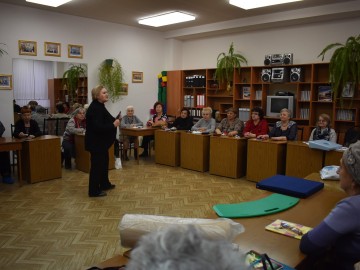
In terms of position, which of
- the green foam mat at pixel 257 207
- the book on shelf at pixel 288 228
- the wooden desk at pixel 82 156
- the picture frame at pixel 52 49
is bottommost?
the wooden desk at pixel 82 156

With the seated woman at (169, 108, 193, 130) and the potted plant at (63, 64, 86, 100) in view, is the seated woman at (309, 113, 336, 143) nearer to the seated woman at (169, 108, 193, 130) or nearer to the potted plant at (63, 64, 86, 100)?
the seated woman at (169, 108, 193, 130)

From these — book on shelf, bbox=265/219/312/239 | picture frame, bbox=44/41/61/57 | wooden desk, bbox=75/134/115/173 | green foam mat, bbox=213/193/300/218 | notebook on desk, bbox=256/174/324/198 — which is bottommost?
wooden desk, bbox=75/134/115/173

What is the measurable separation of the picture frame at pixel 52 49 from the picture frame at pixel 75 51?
256 millimetres

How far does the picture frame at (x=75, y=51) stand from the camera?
7.12m

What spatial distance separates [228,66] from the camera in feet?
24.8

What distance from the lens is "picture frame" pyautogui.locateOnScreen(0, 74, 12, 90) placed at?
613 cm

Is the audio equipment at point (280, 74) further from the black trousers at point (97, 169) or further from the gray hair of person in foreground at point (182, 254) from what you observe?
the gray hair of person in foreground at point (182, 254)

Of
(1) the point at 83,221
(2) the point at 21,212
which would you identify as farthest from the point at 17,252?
(2) the point at 21,212

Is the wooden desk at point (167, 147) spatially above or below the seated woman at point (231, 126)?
below

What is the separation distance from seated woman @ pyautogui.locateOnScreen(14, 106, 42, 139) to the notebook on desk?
4157mm

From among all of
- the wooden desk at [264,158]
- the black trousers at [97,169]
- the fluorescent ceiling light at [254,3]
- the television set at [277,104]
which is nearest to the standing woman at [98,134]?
the black trousers at [97,169]

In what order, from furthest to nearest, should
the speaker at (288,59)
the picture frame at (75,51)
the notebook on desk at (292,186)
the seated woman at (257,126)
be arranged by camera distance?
the picture frame at (75,51), the speaker at (288,59), the seated woman at (257,126), the notebook on desk at (292,186)

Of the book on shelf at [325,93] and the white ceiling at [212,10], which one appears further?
the book on shelf at [325,93]

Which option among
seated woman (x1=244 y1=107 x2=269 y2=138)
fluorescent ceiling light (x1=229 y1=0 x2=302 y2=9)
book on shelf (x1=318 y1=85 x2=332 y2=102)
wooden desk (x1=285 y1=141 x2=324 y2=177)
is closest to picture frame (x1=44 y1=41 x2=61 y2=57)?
fluorescent ceiling light (x1=229 y1=0 x2=302 y2=9)
